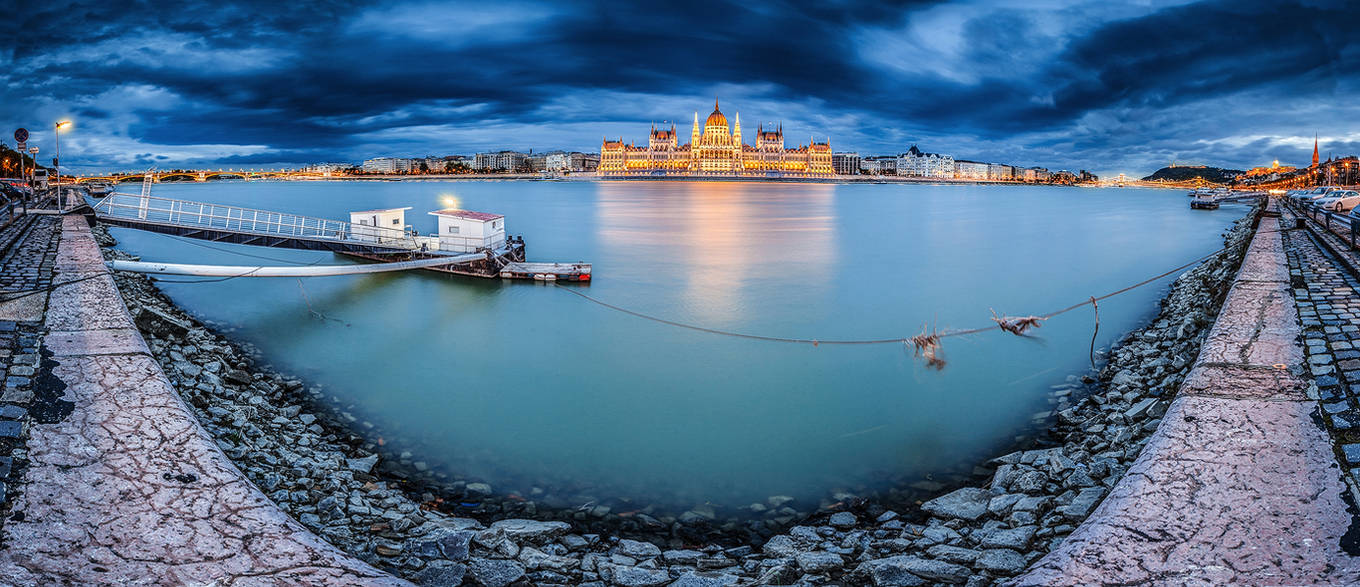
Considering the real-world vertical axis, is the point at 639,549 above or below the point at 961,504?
below

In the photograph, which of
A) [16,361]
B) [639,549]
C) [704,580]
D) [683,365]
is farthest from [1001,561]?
[16,361]

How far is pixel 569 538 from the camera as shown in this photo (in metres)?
6.17

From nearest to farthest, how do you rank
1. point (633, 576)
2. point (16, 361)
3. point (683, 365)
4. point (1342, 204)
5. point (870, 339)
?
point (633, 576) < point (16, 361) < point (683, 365) < point (870, 339) < point (1342, 204)

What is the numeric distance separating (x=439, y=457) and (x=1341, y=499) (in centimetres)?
809

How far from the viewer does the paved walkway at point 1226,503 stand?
3.96 metres

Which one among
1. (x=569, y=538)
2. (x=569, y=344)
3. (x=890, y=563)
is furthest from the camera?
(x=569, y=344)

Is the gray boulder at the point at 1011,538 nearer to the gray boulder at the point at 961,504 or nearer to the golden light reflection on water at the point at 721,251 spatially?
the gray boulder at the point at 961,504

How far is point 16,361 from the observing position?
718 centimetres

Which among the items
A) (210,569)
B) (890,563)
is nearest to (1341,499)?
(890,563)

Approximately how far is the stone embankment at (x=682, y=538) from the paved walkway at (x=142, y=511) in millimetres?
793

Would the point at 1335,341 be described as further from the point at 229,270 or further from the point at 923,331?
the point at 229,270

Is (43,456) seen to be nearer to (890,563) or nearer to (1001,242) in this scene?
(890,563)

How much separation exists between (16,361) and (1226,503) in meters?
10.4

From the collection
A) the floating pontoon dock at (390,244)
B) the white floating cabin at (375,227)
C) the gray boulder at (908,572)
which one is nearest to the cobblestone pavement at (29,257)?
the floating pontoon dock at (390,244)
